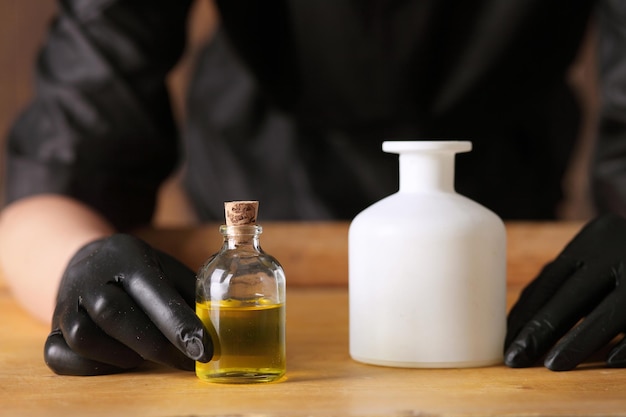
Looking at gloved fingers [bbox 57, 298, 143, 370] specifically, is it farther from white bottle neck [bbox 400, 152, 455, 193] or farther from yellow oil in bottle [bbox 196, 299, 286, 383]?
white bottle neck [bbox 400, 152, 455, 193]

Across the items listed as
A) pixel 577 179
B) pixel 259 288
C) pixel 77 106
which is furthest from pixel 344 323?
pixel 577 179

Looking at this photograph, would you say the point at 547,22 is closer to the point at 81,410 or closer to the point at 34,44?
the point at 81,410

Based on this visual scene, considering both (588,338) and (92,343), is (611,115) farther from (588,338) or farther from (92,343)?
(92,343)

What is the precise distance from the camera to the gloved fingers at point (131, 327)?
2.04 ft

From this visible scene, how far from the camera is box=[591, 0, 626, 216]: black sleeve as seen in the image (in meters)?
1.15

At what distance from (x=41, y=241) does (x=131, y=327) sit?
16.2 inches

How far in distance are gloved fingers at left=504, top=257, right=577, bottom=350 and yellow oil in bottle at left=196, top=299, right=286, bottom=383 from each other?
0.20 m

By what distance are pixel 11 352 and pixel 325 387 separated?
0.31 m

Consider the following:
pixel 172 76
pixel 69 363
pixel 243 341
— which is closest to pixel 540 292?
pixel 243 341

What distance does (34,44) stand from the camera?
2.21 metres

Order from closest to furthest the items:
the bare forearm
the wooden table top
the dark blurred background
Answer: the wooden table top, the bare forearm, the dark blurred background

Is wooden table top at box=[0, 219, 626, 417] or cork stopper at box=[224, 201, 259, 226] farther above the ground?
cork stopper at box=[224, 201, 259, 226]

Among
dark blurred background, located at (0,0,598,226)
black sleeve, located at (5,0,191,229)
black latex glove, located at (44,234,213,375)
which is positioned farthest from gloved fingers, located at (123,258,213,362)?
dark blurred background, located at (0,0,598,226)

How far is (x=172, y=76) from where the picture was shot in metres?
2.43
